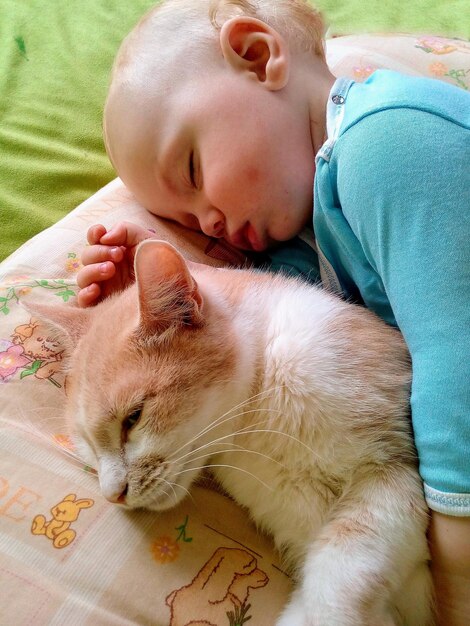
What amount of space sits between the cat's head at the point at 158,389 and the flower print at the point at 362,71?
0.94 meters

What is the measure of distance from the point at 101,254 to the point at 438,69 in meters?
1.06

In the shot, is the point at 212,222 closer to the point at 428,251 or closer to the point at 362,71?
the point at 428,251

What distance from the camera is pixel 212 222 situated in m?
1.18

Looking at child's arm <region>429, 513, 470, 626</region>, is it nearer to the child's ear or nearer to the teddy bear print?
the teddy bear print

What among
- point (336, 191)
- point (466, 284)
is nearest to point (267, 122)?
point (336, 191)

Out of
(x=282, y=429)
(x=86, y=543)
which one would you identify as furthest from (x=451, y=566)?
(x=86, y=543)

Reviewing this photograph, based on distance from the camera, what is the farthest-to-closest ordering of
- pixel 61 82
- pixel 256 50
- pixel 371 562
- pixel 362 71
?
pixel 61 82 → pixel 362 71 → pixel 256 50 → pixel 371 562

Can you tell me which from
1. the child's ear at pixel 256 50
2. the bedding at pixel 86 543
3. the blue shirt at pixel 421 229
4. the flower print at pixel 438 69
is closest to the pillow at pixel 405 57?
the flower print at pixel 438 69

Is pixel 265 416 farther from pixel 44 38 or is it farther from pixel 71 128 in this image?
pixel 44 38

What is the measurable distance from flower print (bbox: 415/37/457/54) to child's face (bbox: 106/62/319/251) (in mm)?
703

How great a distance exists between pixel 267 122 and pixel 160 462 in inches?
25.8

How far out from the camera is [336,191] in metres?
1.00

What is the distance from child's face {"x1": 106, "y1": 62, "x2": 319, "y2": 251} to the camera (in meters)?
1.06

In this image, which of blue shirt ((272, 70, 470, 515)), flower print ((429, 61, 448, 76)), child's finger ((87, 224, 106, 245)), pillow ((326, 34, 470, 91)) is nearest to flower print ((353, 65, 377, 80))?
pillow ((326, 34, 470, 91))
